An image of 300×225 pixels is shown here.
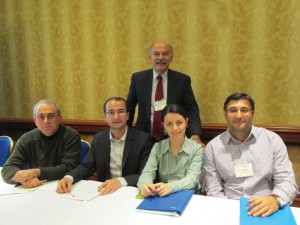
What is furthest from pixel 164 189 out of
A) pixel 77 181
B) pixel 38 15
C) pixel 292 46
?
pixel 38 15

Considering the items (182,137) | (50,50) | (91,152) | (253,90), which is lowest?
(91,152)

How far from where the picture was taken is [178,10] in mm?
3176

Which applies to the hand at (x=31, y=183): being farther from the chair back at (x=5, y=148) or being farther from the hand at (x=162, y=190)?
the chair back at (x=5, y=148)

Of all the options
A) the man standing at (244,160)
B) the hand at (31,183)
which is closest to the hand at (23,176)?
the hand at (31,183)

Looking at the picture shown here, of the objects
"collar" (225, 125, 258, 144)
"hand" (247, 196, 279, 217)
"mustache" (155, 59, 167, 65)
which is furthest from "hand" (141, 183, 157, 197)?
"mustache" (155, 59, 167, 65)

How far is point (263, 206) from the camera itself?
1436 millimetres

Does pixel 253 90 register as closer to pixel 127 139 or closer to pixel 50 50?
pixel 127 139

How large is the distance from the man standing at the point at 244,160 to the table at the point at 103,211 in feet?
1.15

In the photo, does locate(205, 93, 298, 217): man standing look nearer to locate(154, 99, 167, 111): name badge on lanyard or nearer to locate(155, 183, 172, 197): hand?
locate(155, 183, 172, 197): hand

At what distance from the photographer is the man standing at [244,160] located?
1.87m

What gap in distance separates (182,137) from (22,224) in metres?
1.11

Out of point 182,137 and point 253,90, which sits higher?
point 253,90

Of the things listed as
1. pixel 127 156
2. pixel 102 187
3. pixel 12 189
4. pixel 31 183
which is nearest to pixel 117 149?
pixel 127 156

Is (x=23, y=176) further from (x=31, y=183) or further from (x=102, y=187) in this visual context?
(x=102, y=187)
